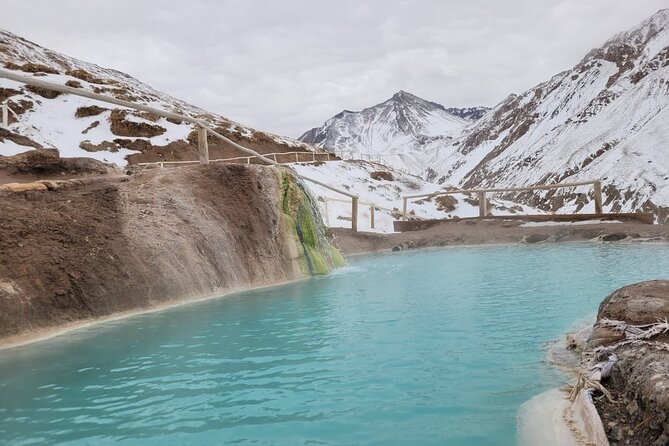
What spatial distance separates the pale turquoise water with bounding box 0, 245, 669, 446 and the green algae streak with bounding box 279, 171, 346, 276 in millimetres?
2866

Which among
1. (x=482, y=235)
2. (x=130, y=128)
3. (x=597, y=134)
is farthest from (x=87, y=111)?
(x=597, y=134)

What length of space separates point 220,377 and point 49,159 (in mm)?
7234

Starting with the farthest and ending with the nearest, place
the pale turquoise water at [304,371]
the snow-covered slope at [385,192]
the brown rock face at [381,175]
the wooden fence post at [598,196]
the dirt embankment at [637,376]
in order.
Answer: the brown rock face at [381,175], the snow-covered slope at [385,192], the wooden fence post at [598,196], the pale turquoise water at [304,371], the dirt embankment at [637,376]

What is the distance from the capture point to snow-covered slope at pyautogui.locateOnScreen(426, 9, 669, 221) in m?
73.6

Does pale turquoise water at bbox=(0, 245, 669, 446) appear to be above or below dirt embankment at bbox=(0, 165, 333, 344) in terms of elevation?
below

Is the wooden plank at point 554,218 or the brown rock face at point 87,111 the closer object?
the wooden plank at point 554,218

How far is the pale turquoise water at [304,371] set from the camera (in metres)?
3.09

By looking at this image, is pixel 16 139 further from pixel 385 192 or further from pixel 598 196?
pixel 385 192

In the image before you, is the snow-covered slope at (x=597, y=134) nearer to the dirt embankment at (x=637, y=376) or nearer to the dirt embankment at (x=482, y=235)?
the dirt embankment at (x=482, y=235)

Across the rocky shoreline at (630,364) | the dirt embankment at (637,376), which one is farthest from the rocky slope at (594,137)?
the dirt embankment at (637,376)

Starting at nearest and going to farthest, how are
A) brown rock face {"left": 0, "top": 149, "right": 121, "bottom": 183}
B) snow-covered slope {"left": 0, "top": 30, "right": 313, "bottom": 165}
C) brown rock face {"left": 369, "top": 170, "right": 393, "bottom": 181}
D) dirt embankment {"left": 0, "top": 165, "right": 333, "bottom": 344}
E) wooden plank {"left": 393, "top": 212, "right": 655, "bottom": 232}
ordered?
dirt embankment {"left": 0, "top": 165, "right": 333, "bottom": 344} < brown rock face {"left": 0, "top": 149, "right": 121, "bottom": 183} < wooden plank {"left": 393, "top": 212, "right": 655, "bottom": 232} < snow-covered slope {"left": 0, "top": 30, "right": 313, "bottom": 165} < brown rock face {"left": 369, "top": 170, "right": 393, "bottom": 181}

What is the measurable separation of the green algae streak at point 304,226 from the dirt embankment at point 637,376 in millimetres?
6944

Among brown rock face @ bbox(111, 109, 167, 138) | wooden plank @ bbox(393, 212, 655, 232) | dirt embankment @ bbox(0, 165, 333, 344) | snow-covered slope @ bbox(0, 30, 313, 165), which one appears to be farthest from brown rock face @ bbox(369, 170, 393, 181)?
dirt embankment @ bbox(0, 165, 333, 344)

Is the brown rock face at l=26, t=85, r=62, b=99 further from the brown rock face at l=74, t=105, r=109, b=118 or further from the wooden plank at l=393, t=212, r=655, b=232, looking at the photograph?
the wooden plank at l=393, t=212, r=655, b=232
